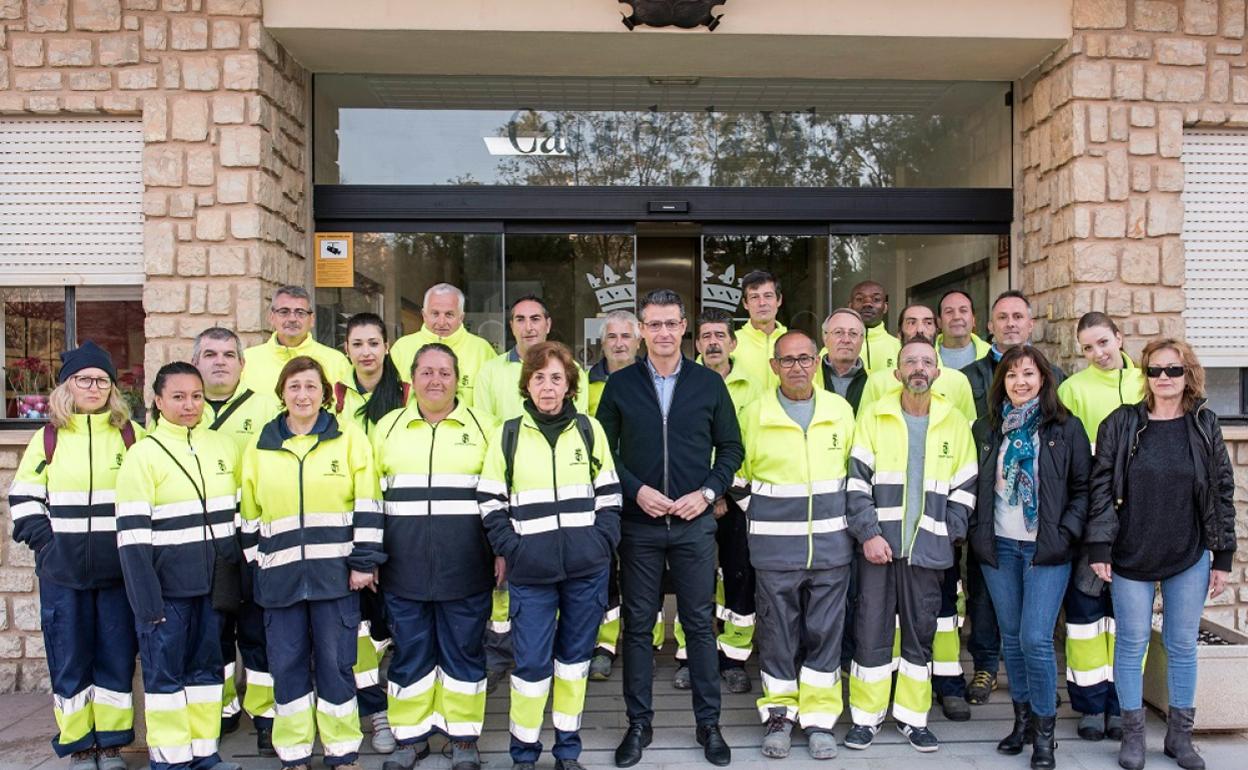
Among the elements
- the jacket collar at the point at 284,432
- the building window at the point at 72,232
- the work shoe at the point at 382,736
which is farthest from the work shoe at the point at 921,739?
the building window at the point at 72,232

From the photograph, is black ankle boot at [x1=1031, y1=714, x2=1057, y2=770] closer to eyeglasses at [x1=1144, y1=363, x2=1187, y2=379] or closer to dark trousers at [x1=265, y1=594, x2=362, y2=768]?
eyeglasses at [x1=1144, y1=363, x2=1187, y2=379]

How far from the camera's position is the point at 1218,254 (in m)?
6.79

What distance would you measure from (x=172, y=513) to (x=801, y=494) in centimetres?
293

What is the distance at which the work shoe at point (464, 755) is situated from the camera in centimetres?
442

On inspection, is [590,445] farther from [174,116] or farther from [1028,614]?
[174,116]

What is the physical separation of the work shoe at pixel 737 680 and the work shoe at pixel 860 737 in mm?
850

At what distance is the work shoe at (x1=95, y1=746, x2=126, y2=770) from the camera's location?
455 centimetres

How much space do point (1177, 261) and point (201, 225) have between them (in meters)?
6.64

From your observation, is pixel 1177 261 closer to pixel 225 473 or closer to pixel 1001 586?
pixel 1001 586

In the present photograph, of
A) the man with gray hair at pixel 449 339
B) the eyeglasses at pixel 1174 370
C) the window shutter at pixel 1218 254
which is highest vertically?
the window shutter at pixel 1218 254

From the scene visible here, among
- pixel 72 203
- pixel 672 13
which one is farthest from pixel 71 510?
pixel 672 13

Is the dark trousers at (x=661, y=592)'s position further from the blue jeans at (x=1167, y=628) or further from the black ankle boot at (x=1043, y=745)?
the blue jeans at (x=1167, y=628)

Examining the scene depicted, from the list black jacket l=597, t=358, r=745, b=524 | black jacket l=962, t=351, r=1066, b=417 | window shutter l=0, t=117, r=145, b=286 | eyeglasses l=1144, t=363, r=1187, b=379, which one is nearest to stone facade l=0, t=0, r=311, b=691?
window shutter l=0, t=117, r=145, b=286

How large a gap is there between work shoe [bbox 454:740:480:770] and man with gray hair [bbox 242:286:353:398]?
212cm
